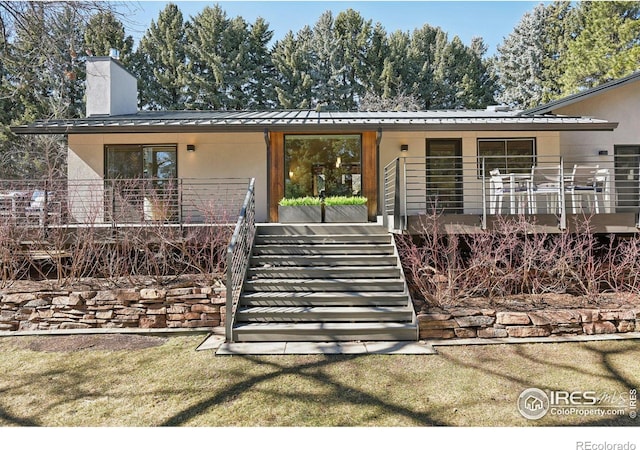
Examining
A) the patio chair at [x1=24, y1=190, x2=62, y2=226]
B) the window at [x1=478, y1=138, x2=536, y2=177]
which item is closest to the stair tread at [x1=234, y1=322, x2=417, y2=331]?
the patio chair at [x1=24, y1=190, x2=62, y2=226]

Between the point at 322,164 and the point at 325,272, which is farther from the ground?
the point at 322,164

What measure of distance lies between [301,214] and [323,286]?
287 centimetres

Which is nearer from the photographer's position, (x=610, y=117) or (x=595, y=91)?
(x=595, y=91)

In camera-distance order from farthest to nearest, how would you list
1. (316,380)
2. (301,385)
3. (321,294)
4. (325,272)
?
(325,272), (321,294), (316,380), (301,385)

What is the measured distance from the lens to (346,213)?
8.72 m

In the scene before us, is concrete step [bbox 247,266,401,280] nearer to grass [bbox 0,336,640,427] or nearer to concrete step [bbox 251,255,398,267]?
concrete step [bbox 251,255,398,267]

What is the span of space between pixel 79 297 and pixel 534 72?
28.7 meters

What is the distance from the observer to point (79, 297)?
620 centimetres

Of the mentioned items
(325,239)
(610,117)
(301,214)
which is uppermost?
(610,117)

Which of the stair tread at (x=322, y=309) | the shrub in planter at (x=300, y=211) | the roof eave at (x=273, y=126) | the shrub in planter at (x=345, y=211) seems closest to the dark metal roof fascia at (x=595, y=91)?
the roof eave at (x=273, y=126)

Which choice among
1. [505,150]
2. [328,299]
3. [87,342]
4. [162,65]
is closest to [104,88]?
[87,342]

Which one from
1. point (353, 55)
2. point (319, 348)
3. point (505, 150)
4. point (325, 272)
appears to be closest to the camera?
point (319, 348)

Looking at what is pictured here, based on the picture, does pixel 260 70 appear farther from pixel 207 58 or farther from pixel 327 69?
pixel 327 69
